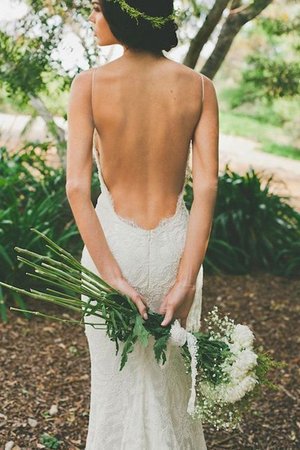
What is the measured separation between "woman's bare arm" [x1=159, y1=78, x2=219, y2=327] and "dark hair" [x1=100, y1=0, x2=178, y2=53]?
22cm

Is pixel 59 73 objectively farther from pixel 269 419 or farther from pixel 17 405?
pixel 269 419

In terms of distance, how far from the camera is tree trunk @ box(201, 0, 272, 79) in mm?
4559

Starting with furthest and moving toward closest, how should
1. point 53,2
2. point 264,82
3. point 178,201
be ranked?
point 264,82
point 53,2
point 178,201

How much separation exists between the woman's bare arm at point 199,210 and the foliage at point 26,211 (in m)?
2.58

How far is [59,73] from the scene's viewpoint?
422 cm

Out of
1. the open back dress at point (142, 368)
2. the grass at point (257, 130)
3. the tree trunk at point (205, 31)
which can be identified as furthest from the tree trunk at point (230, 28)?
the grass at point (257, 130)

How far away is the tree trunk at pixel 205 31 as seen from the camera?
13.9 ft

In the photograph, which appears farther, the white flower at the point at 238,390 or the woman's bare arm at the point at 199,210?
the woman's bare arm at the point at 199,210

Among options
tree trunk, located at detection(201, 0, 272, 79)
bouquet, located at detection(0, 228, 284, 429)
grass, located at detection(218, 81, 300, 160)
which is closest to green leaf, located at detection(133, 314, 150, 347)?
bouquet, located at detection(0, 228, 284, 429)

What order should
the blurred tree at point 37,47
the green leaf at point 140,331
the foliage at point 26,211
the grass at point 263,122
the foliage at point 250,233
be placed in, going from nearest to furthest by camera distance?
the green leaf at point 140,331 < the blurred tree at point 37,47 < the foliage at point 26,211 < the foliage at point 250,233 < the grass at point 263,122

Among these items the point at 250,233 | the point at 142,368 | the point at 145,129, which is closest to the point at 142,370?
the point at 142,368

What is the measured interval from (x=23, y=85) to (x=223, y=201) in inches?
113

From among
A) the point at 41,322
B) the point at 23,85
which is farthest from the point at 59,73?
the point at 41,322

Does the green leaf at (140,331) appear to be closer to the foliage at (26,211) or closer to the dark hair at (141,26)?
the dark hair at (141,26)
